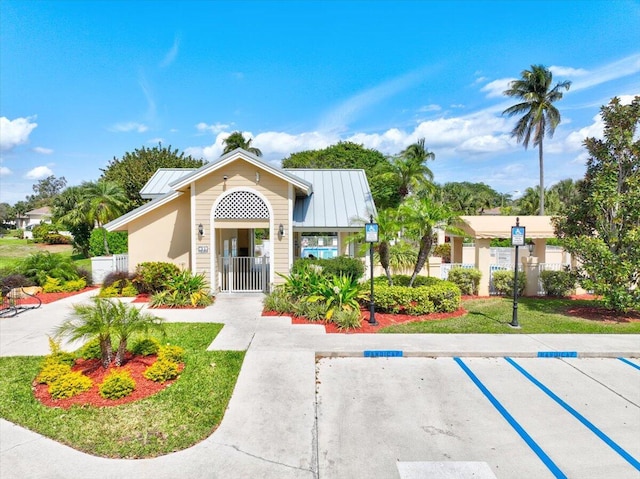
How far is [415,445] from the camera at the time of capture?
452 cm

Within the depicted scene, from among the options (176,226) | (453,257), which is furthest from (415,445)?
(453,257)

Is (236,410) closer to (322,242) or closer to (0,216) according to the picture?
(322,242)

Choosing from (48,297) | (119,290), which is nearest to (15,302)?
(48,297)

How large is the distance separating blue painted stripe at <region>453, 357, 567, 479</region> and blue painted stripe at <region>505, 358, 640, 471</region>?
93cm

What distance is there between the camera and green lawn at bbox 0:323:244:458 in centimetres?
438

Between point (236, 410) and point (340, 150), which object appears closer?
point (236, 410)

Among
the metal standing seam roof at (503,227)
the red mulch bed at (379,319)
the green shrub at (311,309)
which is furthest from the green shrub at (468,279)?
the green shrub at (311,309)

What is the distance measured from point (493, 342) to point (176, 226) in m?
11.9

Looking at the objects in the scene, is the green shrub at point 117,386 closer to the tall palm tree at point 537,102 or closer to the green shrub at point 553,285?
the green shrub at point 553,285

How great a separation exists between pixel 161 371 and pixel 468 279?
11532mm

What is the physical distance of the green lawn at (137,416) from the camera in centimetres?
438

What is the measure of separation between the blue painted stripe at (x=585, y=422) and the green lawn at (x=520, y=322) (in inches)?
91.3

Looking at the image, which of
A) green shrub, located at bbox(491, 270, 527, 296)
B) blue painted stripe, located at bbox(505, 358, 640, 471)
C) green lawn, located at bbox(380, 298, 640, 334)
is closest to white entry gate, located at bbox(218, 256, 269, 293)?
green lawn, located at bbox(380, 298, 640, 334)

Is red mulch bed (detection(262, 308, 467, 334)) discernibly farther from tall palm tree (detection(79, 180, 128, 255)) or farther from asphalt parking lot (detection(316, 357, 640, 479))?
tall palm tree (detection(79, 180, 128, 255))
